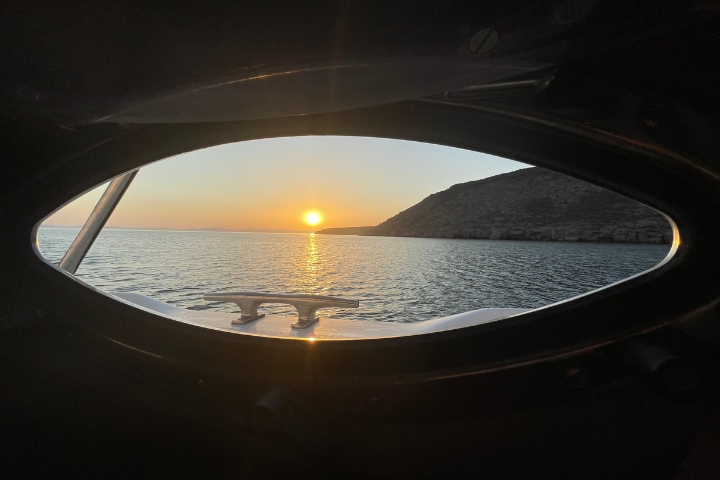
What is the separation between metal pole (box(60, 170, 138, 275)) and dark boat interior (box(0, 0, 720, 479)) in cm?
108

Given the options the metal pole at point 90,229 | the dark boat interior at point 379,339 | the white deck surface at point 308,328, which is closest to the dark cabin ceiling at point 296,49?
the dark boat interior at point 379,339

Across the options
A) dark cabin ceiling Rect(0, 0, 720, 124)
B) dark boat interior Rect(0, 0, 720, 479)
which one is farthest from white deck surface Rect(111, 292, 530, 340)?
dark cabin ceiling Rect(0, 0, 720, 124)

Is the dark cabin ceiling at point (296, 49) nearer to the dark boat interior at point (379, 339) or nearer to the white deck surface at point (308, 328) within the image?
the dark boat interior at point (379, 339)

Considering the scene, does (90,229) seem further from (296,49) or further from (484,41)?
(484,41)

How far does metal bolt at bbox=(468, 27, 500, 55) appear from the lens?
420 mm

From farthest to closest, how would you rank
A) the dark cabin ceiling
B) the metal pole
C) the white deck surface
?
the metal pole < the white deck surface < the dark cabin ceiling

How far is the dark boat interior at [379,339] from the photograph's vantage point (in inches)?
16.6

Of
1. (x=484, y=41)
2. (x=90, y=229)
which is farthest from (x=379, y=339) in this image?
(x=90, y=229)

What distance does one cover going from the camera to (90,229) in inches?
86.0

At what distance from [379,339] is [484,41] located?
0.60 metres

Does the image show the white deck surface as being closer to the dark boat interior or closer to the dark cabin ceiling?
the dark boat interior

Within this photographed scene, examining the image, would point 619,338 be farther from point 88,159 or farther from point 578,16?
point 88,159

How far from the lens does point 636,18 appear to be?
1.58 ft

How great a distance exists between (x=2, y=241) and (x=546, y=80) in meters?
1.17
